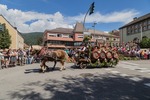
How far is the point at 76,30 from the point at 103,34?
17.7 m

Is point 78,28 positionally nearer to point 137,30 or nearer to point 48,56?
point 137,30

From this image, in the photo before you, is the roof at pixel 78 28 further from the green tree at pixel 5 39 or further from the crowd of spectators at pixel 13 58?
the crowd of spectators at pixel 13 58

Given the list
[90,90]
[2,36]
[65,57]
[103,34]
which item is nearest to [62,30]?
[103,34]

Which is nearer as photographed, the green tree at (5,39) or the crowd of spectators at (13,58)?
the crowd of spectators at (13,58)

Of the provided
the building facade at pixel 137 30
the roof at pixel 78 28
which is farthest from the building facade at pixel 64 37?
the building facade at pixel 137 30

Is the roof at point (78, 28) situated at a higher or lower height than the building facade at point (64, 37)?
higher

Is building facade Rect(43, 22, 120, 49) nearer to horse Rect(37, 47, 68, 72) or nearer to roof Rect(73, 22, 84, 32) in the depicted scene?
roof Rect(73, 22, 84, 32)

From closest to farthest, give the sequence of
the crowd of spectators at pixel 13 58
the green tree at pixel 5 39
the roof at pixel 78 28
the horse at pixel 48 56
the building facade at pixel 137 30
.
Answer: the horse at pixel 48 56 → the crowd of spectators at pixel 13 58 → the green tree at pixel 5 39 → the building facade at pixel 137 30 → the roof at pixel 78 28

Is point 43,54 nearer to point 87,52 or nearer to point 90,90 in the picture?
point 87,52

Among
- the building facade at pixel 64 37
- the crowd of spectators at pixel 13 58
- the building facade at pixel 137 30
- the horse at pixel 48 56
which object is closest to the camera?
the horse at pixel 48 56

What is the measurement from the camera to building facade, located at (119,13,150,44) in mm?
Answer: 67250

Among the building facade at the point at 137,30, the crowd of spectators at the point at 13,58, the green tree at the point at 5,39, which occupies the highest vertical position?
the building facade at the point at 137,30

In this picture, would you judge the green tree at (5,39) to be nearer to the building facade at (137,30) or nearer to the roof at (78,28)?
the roof at (78,28)

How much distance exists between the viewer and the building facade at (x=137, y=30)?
221ft
